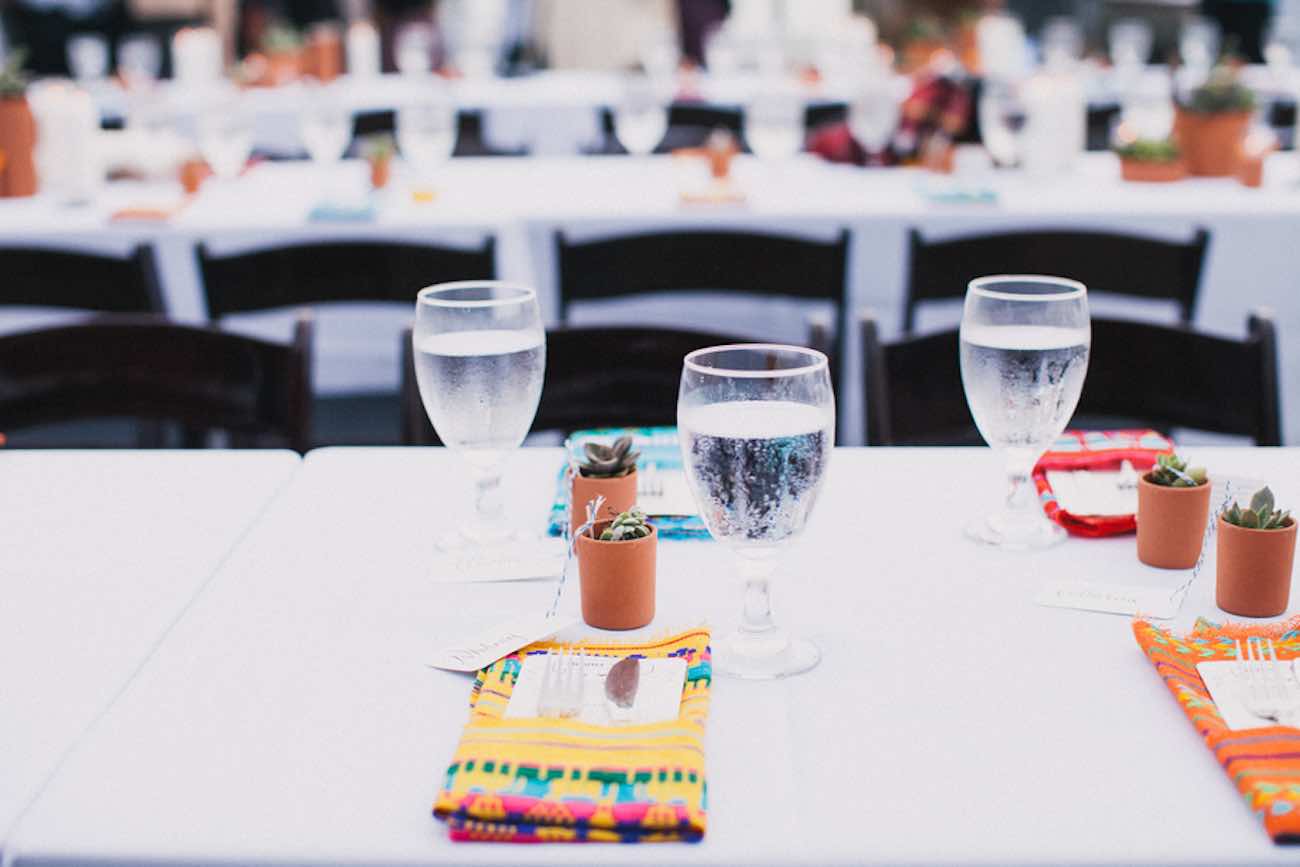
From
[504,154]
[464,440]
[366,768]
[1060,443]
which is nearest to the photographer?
[366,768]

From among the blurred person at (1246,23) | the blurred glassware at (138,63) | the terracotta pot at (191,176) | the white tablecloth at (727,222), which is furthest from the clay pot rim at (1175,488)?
the blurred person at (1246,23)

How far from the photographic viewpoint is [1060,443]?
3.86 feet

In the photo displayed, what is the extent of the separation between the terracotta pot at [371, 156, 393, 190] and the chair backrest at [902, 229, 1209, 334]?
121 centimetres

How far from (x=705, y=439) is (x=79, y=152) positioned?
2414 millimetres

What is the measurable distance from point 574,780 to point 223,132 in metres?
2.51

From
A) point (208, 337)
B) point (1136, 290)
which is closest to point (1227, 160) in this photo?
point (1136, 290)

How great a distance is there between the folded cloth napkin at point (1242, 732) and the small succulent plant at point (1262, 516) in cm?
6

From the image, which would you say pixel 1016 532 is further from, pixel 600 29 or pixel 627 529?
pixel 600 29

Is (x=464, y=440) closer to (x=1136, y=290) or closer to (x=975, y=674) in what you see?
(x=975, y=674)

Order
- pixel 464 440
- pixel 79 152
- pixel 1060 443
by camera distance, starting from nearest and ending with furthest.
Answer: pixel 464 440 → pixel 1060 443 → pixel 79 152

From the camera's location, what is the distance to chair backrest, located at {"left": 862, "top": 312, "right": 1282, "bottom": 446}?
1.43 metres

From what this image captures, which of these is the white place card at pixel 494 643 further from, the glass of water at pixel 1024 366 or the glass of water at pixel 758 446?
the glass of water at pixel 1024 366

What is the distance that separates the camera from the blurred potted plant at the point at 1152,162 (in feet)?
9.41

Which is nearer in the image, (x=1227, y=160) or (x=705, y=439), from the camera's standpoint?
(x=705, y=439)
